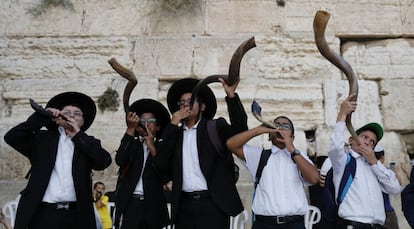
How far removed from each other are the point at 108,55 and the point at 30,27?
1110 millimetres

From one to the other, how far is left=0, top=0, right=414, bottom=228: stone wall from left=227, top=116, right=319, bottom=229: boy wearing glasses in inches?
97.2

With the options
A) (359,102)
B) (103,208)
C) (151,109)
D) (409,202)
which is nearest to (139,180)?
(151,109)

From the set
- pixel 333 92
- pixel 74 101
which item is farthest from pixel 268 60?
pixel 74 101

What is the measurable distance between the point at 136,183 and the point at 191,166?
0.54m

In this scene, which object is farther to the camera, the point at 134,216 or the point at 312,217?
the point at 312,217


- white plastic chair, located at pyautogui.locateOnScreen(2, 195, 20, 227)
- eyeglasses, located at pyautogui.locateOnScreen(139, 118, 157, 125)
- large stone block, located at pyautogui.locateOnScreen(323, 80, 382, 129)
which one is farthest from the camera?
large stone block, located at pyautogui.locateOnScreen(323, 80, 382, 129)

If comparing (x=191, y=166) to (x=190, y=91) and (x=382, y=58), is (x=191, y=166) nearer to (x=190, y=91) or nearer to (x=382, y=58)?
(x=190, y=91)

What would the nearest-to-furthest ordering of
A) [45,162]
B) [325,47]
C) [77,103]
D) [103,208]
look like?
1. [325,47]
2. [45,162]
3. [77,103]
4. [103,208]

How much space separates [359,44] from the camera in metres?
6.97

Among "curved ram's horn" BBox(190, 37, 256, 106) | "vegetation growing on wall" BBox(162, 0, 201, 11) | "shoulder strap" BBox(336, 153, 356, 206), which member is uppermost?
"vegetation growing on wall" BBox(162, 0, 201, 11)

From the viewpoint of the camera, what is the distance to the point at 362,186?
3.84 metres

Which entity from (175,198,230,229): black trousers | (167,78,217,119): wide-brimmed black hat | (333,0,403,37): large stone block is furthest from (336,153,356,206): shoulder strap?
(333,0,403,37): large stone block

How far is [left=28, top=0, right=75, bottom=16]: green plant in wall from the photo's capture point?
7.02 metres

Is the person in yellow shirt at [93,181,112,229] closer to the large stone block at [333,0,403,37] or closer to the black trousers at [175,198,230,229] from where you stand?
the black trousers at [175,198,230,229]
